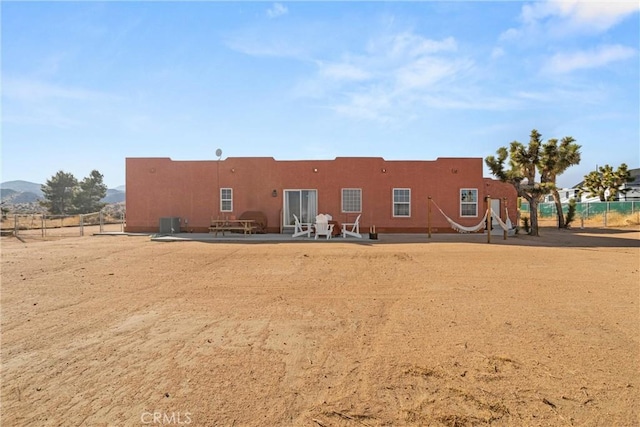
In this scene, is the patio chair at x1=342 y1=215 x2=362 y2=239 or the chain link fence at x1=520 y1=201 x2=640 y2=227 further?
the chain link fence at x1=520 y1=201 x2=640 y2=227

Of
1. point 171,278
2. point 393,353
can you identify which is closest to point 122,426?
point 393,353

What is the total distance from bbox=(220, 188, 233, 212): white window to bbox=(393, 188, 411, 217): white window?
8.25m

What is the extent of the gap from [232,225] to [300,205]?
349cm

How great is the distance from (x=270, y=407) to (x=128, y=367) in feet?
5.47

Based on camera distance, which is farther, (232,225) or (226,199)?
(226,199)

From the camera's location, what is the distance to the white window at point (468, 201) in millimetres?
19328

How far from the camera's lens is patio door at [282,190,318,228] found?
1942 cm

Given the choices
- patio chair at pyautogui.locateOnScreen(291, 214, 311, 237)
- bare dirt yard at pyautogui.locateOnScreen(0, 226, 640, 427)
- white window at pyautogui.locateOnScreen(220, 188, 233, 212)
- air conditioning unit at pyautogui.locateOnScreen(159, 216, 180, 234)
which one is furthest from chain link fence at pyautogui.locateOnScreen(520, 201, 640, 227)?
air conditioning unit at pyautogui.locateOnScreen(159, 216, 180, 234)

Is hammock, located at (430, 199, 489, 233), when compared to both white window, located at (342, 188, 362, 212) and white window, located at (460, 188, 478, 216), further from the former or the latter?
white window, located at (342, 188, 362, 212)

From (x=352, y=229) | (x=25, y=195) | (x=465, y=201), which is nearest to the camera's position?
(x=352, y=229)

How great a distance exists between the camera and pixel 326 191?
19.3m

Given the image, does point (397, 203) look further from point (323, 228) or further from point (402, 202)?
point (323, 228)

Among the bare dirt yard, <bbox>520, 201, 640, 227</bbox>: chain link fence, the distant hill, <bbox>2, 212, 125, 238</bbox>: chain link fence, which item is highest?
the distant hill

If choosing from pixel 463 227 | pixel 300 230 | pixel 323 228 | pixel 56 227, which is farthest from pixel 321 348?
pixel 56 227
